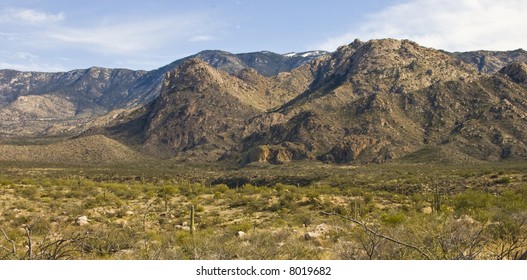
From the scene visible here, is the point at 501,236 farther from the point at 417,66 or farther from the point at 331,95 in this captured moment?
the point at 417,66

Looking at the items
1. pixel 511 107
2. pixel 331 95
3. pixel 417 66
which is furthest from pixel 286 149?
pixel 417 66

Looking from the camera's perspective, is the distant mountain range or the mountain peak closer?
the distant mountain range

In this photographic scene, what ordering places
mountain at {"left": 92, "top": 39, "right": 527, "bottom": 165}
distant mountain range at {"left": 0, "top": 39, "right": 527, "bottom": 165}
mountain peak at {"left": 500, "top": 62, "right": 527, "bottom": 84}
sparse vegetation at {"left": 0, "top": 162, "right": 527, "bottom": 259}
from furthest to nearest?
mountain peak at {"left": 500, "top": 62, "right": 527, "bottom": 84} → mountain at {"left": 92, "top": 39, "right": 527, "bottom": 165} → distant mountain range at {"left": 0, "top": 39, "right": 527, "bottom": 165} → sparse vegetation at {"left": 0, "top": 162, "right": 527, "bottom": 259}

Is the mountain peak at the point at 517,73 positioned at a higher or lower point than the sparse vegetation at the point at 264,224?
higher

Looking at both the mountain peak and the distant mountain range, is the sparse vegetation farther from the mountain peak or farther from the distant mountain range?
the mountain peak

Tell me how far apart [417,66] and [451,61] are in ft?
62.9

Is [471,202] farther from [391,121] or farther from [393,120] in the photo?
[393,120]

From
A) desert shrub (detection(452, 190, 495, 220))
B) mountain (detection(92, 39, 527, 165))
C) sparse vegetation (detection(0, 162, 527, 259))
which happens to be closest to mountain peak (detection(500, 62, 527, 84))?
mountain (detection(92, 39, 527, 165))

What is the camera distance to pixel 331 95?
163000 mm

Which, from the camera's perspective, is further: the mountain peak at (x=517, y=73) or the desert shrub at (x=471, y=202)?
the mountain peak at (x=517, y=73)

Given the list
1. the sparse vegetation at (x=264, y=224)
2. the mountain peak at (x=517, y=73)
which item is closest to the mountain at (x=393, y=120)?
the mountain peak at (x=517, y=73)

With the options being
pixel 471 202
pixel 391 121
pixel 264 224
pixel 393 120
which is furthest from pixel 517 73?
pixel 264 224

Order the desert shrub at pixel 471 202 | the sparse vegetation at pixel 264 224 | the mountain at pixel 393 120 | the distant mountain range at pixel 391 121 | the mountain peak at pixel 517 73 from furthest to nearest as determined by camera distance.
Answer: the mountain peak at pixel 517 73, the mountain at pixel 393 120, the distant mountain range at pixel 391 121, the desert shrub at pixel 471 202, the sparse vegetation at pixel 264 224

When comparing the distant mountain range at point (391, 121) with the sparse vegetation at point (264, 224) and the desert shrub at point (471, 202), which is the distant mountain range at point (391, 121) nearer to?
the sparse vegetation at point (264, 224)
